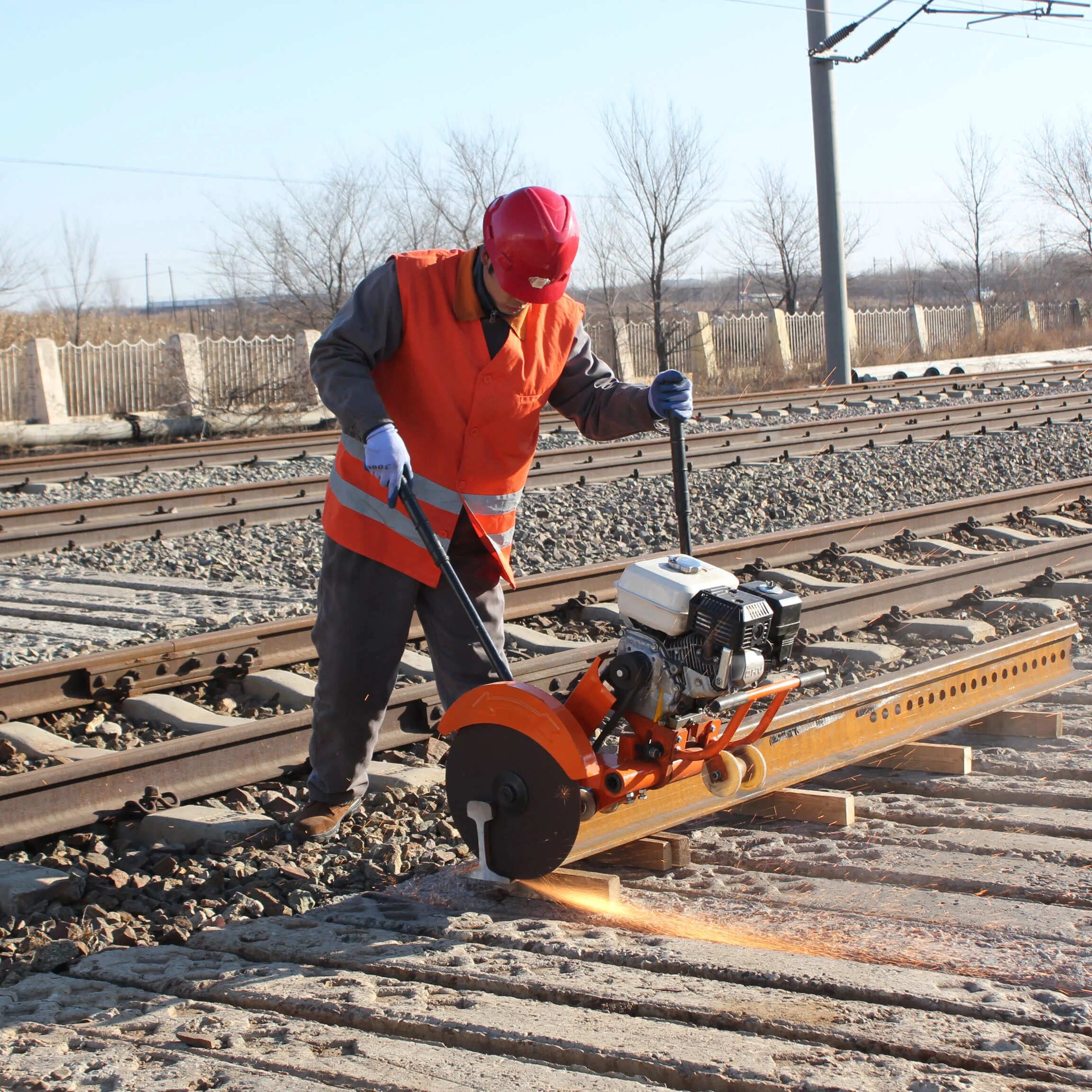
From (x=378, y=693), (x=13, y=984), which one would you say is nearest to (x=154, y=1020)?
(x=13, y=984)

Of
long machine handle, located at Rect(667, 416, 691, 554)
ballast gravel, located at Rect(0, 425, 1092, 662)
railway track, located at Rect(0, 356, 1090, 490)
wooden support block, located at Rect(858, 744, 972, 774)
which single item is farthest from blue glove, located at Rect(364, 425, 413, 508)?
railway track, located at Rect(0, 356, 1090, 490)

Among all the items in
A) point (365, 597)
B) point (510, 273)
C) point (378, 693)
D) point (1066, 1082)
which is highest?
point (510, 273)

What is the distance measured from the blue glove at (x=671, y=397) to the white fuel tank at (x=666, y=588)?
57 centimetres

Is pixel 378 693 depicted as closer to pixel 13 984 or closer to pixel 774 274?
pixel 13 984

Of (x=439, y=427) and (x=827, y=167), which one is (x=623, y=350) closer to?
(x=827, y=167)

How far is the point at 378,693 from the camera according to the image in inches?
156

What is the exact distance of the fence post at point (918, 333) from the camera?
36.4 metres

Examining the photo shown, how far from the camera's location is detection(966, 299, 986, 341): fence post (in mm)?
38656

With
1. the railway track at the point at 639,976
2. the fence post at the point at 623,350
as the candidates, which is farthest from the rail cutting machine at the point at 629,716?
the fence post at the point at 623,350

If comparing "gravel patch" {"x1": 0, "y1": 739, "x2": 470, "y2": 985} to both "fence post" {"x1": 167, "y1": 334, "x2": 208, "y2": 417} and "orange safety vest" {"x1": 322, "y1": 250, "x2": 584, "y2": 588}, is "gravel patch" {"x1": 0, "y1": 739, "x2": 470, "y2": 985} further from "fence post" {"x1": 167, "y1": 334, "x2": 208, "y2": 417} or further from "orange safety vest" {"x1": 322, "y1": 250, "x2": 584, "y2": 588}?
"fence post" {"x1": 167, "y1": 334, "x2": 208, "y2": 417}

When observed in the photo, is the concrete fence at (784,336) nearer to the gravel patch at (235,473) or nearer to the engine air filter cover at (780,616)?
the gravel patch at (235,473)

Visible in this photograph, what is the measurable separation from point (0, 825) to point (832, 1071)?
8.67ft

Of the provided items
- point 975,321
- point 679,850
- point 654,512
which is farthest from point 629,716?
point 975,321

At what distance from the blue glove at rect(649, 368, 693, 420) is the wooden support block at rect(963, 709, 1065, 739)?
189 cm
